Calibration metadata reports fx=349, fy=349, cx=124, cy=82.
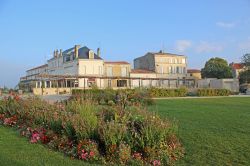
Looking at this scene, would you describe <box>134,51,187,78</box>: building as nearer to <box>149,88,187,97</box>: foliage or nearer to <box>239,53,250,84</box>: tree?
<box>239,53,250,84</box>: tree

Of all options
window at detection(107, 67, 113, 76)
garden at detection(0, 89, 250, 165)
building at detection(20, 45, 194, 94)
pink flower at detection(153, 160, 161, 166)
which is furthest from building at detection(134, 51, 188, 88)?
pink flower at detection(153, 160, 161, 166)

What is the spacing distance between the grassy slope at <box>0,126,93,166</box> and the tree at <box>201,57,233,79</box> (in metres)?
79.8

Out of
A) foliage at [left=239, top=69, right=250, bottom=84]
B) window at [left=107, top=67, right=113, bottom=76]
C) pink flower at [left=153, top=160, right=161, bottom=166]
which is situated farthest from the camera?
window at [left=107, top=67, right=113, bottom=76]

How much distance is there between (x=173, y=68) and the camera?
8600cm

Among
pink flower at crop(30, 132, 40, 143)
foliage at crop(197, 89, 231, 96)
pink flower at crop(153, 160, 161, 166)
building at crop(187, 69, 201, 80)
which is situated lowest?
pink flower at crop(153, 160, 161, 166)

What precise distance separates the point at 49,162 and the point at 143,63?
279 feet

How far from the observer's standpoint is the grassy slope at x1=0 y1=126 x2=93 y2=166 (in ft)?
20.8

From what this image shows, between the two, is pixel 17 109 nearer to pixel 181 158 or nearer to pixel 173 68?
pixel 181 158

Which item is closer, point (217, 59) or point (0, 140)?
point (0, 140)

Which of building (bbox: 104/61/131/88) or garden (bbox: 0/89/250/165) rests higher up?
building (bbox: 104/61/131/88)

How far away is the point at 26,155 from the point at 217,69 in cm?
8203

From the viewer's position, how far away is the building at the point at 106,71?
66562mm

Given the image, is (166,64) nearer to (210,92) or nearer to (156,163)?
(210,92)

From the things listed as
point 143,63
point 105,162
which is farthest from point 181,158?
point 143,63
